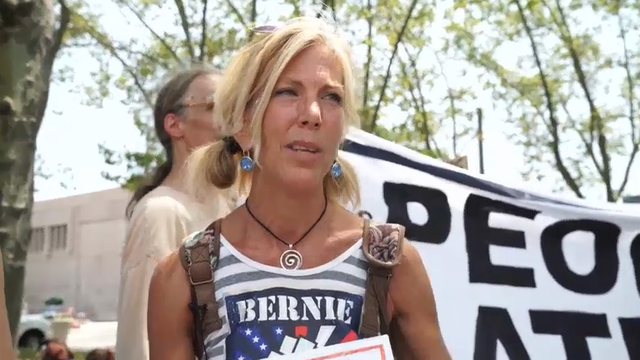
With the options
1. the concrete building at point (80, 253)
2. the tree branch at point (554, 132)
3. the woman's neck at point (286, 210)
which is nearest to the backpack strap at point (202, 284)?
the woman's neck at point (286, 210)

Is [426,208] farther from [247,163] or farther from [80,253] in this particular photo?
[80,253]

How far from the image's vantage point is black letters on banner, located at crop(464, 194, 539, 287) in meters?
3.48

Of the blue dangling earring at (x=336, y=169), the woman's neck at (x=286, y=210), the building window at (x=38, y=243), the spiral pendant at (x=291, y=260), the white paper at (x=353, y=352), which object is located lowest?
the white paper at (x=353, y=352)

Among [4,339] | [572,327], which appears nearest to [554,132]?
[572,327]

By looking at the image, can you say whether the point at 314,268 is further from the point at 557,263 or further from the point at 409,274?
the point at 557,263

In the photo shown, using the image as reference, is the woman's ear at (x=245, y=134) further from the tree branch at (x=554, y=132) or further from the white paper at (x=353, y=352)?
the tree branch at (x=554, y=132)

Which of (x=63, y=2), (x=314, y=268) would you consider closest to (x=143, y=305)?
(x=314, y=268)

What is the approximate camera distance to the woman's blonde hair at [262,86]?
165cm

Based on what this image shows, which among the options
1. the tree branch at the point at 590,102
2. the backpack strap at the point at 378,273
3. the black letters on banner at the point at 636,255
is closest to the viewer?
the backpack strap at the point at 378,273

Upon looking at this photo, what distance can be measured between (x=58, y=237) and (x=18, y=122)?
42.1 m

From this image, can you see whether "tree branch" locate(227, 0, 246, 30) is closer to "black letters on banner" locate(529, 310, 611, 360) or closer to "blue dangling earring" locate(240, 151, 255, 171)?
"black letters on banner" locate(529, 310, 611, 360)

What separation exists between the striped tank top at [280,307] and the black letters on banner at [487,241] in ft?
6.30

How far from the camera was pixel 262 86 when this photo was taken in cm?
165

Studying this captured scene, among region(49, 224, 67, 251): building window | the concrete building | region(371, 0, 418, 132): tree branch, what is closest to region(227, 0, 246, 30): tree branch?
region(371, 0, 418, 132): tree branch
